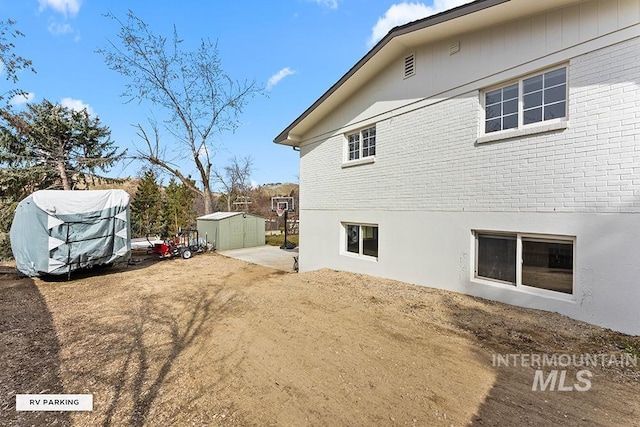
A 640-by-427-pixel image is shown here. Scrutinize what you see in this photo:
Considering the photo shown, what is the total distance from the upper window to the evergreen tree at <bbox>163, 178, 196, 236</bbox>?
24.1 metres

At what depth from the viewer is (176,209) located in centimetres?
2495

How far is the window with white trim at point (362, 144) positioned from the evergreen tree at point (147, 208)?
21.5 metres

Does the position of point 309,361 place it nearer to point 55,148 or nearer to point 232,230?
point 232,230

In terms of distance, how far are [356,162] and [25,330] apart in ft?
27.4

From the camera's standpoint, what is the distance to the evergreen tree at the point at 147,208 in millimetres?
25094

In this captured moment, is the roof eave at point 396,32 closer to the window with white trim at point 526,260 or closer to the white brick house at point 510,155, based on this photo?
the white brick house at point 510,155

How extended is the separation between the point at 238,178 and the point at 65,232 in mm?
26827

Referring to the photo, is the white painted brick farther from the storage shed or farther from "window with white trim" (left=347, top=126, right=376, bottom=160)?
the storage shed

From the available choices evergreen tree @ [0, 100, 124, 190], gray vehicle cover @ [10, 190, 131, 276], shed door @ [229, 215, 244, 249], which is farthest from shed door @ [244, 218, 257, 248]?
evergreen tree @ [0, 100, 124, 190]

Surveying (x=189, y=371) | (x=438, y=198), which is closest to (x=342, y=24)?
(x=438, y=198)

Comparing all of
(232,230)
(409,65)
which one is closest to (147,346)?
(409,65)

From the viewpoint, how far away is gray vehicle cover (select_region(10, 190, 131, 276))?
8.78 metres

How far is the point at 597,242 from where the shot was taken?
443 centimetres

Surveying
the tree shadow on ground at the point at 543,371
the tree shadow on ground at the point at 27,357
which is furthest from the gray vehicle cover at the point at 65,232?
the tree shadow on ground at the point at 543,371
